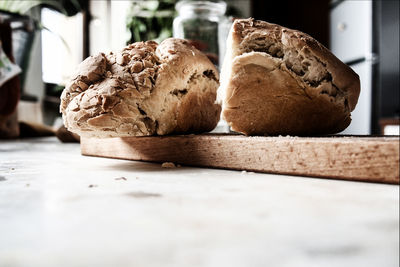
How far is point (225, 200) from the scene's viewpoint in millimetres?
425

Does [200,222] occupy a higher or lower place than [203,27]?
lower

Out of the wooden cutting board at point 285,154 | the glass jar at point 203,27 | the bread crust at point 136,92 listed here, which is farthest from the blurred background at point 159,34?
the wooden cutting board at point 285,154

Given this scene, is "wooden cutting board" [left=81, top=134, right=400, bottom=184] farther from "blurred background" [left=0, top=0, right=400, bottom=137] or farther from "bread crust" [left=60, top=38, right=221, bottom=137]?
"blurred background" [left=0, top=0, right=400, bottom=137]

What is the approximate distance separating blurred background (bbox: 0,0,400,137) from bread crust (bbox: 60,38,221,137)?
0.49 m

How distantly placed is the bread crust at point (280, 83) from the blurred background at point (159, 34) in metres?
0.54

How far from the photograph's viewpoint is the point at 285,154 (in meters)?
0.61

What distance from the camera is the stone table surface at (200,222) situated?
262 mm

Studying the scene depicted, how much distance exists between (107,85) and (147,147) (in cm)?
18

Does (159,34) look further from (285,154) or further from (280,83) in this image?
(285,154)

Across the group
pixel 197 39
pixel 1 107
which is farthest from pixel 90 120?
pixel 1 107

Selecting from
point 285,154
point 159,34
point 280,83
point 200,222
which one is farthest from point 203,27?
point 159,34

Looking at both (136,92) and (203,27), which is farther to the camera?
(203,27)

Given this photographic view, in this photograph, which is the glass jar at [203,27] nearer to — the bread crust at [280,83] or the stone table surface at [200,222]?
the bread crust at [280,83]

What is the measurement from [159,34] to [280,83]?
2.61 m
